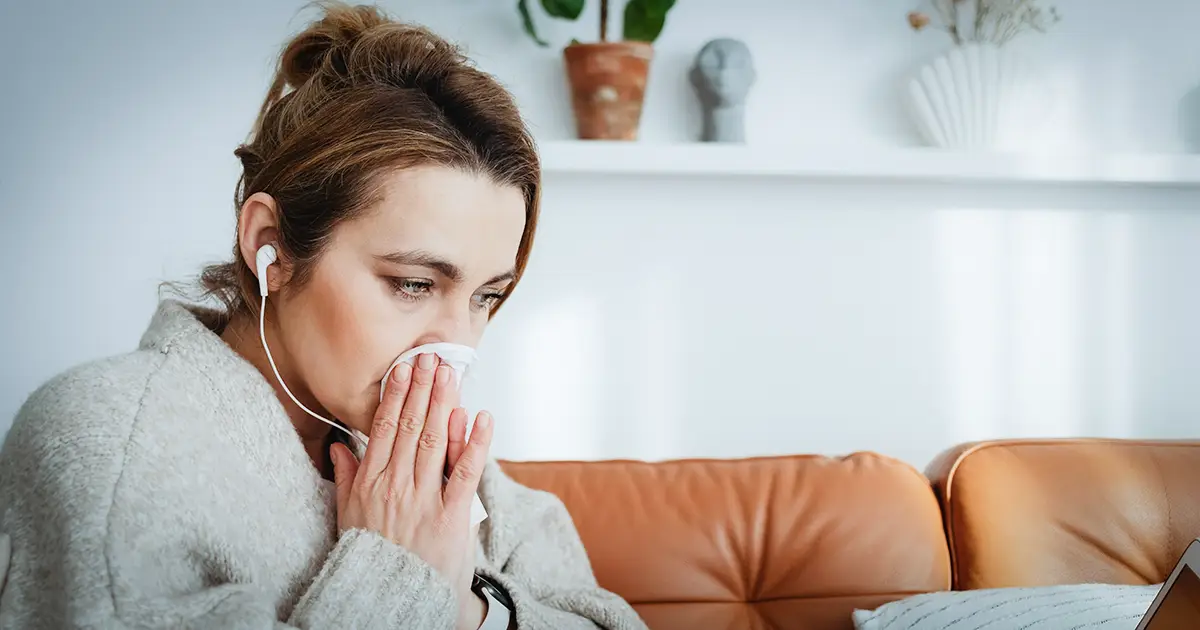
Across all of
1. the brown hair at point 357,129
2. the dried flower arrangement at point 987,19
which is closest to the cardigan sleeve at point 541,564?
the brown hair at point 357,129

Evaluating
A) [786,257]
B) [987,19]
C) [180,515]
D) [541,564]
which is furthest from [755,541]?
[987,19]

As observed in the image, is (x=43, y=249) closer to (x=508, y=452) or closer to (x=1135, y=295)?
(x=508, y=452)

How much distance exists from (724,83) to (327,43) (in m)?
0.90

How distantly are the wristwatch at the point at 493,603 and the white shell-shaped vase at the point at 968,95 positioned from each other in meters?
1.29

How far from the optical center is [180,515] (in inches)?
38.9

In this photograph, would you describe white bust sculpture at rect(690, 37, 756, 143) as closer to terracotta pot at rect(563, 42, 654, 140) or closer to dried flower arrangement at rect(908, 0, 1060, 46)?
terracotta pot at rect(563, 42, 654, 140)

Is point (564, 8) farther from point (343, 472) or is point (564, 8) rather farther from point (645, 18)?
point (343, 472)

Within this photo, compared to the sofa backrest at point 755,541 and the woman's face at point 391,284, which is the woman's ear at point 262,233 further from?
the sofa backrest at point 755,541

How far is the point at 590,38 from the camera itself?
2.10 m

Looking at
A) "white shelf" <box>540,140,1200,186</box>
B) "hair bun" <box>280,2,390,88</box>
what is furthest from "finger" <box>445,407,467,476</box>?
"white shelf" <box>540,140,1200,186</box>

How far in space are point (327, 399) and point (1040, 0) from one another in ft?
5.74

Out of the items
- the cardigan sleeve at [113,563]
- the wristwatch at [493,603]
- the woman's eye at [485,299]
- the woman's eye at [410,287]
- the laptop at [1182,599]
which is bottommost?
the wristwatch at [493,603]

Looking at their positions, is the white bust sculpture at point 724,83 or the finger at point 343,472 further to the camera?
the white bust sculpture at point 724,83

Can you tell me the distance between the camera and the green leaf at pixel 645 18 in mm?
1971
